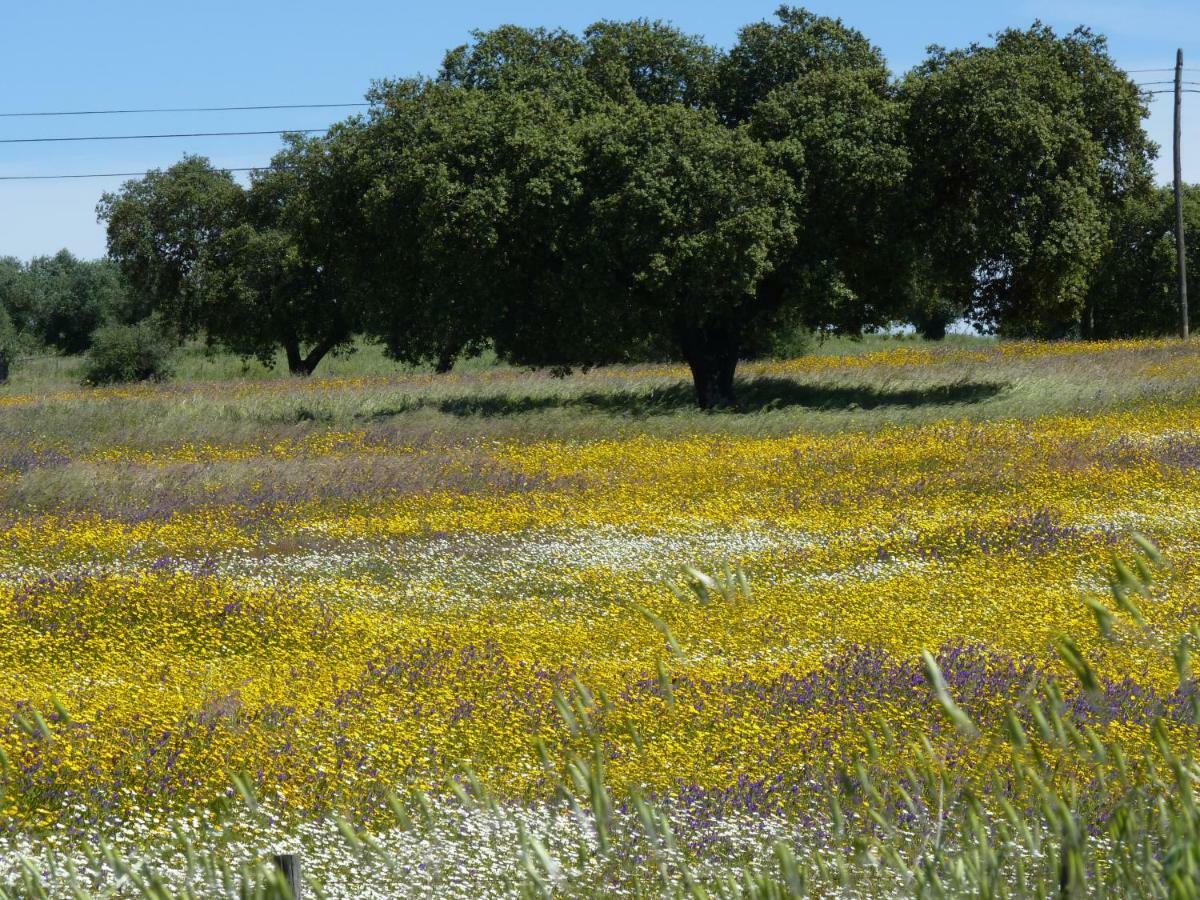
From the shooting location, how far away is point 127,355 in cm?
6334

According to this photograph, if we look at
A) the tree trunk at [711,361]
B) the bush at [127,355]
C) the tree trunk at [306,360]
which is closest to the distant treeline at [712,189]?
the tree trunk at [711,361]

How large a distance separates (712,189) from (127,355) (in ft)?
131

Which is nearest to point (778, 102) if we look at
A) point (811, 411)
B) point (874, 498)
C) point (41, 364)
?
point (811, 411)

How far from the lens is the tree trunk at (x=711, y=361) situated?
37688 mm

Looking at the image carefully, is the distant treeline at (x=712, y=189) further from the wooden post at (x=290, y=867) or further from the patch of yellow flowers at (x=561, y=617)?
the wooden post at (x=290, y=867)

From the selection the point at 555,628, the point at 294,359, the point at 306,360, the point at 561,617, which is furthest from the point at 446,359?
the point at 555,628

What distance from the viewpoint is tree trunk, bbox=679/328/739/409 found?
37.7 m

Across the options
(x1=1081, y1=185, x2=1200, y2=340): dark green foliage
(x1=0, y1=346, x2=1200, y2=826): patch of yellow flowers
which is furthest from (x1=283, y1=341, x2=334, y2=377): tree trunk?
(x1=0, y1=346, x2=1200, y2=826): patch of yellow flowers

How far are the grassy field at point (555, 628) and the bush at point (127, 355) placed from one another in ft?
109

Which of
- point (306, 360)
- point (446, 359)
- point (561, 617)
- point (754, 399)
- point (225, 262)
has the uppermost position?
point (225, 262)

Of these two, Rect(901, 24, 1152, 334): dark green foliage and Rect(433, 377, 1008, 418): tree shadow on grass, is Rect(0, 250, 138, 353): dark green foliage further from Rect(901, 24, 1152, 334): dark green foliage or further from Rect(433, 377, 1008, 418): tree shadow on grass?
Rect(901, 24, 1152, 334): dark green foliage

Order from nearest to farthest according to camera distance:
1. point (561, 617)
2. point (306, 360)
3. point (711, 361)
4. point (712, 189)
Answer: point (561, 617), point (712, 189), point (711, 361), point (306, 360)

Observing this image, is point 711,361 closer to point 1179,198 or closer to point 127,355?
point 1179,198

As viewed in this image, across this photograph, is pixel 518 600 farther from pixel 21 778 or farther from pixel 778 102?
pixel 778 102
